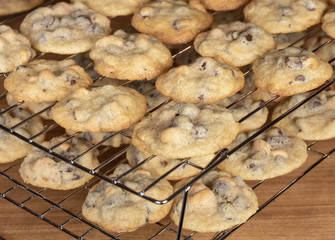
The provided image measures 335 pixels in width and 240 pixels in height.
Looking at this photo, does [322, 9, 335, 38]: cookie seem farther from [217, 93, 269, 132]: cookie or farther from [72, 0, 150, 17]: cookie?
[72, 0, 150, 17]: cookie

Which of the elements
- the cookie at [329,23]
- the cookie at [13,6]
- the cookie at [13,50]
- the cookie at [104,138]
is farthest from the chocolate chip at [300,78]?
the cookie at [13,6]

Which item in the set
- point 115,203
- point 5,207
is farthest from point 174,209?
point 5,207

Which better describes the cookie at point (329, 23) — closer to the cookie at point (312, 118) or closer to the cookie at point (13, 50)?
the cookie at point (312, 118)

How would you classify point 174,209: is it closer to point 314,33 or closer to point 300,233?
point 300,233

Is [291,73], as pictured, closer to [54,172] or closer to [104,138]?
[104,138]

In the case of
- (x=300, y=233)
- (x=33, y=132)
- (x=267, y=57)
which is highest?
(x=267, y=57)

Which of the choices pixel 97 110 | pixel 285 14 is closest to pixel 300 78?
pixel 285 14
